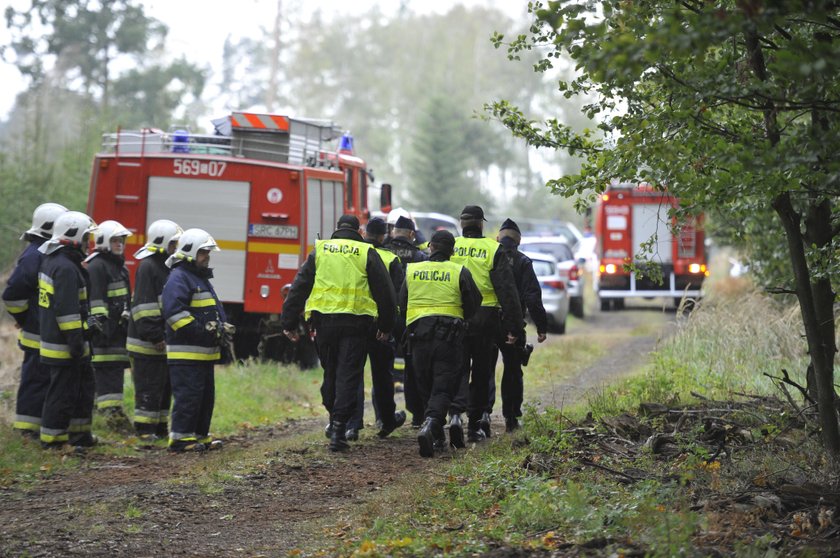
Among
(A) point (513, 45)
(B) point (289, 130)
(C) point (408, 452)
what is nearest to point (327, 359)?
(C) point (408, 452)

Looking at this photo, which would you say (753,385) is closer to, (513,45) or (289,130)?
(513,45)

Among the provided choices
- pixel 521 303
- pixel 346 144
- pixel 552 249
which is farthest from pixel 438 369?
pixel 552 249

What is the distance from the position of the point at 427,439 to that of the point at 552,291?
13.5 meters

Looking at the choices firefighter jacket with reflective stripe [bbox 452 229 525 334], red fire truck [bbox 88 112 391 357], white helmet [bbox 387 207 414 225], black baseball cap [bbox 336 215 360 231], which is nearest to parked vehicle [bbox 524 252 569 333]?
red fire truck [bbox 88 112 391 357]

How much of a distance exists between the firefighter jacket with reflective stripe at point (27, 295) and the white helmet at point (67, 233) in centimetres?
16

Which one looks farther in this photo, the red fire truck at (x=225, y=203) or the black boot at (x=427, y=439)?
the red fire truck at (x=225, y=203)

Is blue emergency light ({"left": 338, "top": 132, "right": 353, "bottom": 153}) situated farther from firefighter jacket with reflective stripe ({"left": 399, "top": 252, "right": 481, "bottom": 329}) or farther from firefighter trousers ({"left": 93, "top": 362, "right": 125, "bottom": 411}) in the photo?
firefighter jacket with reflective stripe ({"left": 399, "top": 252, "right": 481, "bottom": 329})

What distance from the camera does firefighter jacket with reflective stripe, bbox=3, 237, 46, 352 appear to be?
10.0m

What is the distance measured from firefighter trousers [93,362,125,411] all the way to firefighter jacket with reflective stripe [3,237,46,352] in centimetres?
95

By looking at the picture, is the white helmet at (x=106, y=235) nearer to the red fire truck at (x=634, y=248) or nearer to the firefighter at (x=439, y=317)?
the firefighter at (x=439, y=317)

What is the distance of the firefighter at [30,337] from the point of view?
33.1 feet

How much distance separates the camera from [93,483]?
8.57 metres

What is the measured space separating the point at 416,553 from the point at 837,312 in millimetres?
10091

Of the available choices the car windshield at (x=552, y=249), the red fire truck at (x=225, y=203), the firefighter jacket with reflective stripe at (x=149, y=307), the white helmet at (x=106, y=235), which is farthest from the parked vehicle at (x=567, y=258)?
the firefighter jacket with reflective stripe at (x=149, y=307)
